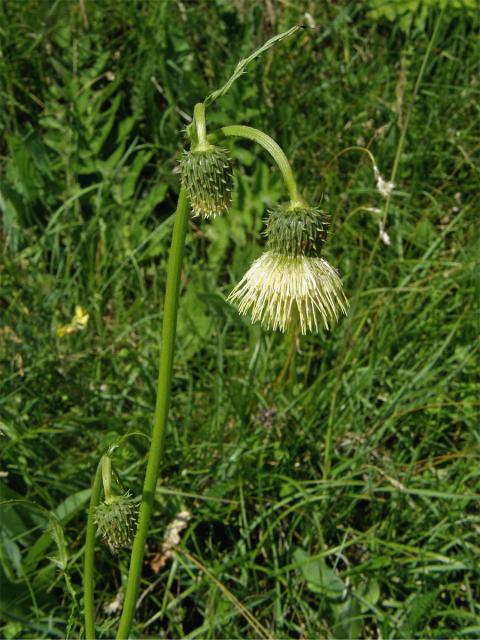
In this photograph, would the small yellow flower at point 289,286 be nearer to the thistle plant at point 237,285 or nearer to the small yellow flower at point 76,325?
the thistle plant at point 237,285

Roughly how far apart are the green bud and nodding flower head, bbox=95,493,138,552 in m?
0.60

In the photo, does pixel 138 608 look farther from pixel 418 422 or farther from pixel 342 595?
pixel 418 422

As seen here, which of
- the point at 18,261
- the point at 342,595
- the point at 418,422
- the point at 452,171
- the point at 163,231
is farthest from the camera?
the point at 452,171

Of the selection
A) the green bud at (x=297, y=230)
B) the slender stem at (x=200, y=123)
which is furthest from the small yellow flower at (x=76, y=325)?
the slender stem at (x=200, y=123)

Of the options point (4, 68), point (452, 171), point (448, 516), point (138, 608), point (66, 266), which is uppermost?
point (4, 68)

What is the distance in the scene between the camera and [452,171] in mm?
3734

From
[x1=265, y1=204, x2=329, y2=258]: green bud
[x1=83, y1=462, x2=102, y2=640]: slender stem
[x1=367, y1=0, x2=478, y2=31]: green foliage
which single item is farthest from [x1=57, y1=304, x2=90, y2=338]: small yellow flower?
[x1=367, y1=0, x2=478, y2=31]: green foliage

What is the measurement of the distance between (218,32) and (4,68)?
101 centimetres

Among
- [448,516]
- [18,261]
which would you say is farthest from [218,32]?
[448,516]

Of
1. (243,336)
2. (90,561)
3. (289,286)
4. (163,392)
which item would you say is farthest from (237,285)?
(243,336)

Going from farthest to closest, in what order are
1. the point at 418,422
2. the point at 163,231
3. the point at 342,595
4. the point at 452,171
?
the point at 452,171 → the point at 163,231 → the point at 418,422 → the point at 342,595

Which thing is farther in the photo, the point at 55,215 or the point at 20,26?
the point at 20,26

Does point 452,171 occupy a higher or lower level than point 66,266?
higher

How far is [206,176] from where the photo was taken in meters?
1.55
